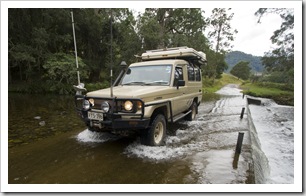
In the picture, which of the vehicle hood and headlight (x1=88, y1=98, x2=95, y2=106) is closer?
the vehicle hood

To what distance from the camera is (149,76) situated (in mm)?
5785

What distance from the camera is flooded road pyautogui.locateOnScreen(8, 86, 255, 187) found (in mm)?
3469

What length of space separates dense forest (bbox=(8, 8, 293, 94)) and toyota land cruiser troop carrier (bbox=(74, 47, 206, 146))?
526 inches

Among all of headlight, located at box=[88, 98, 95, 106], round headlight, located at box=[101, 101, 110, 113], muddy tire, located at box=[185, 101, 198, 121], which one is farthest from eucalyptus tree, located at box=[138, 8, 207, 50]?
round headlight, located at box=[101, 101, 110, 113]

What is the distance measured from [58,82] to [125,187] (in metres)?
20.3

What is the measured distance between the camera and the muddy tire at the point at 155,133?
4.66 meters

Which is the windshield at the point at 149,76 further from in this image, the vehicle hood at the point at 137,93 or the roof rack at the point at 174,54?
the roof rack at the point at 174,54

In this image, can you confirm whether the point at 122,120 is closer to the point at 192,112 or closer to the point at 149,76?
the point at 149,76

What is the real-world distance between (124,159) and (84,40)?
2649 centimetres

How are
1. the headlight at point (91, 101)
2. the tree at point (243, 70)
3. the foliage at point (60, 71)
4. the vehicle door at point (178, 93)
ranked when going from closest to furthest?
1. the headlight at point (91, 101)
2. the vehicle door at point (178, 93)
3. the foliage at point (60, 71)
4. the tree at point (243, 70)

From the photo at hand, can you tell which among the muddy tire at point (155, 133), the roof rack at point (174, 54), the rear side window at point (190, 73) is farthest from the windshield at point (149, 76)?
the rear side window at point (190, 73)

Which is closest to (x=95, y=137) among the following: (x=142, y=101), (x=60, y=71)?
(x=142, y=101)

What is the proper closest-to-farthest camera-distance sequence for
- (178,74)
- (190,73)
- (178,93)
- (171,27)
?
(178,93) < (178,74) < (190,73) < (171,27)

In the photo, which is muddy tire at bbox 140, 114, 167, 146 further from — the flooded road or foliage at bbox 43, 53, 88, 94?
foliage at bbox 43, 53, 88, 94
